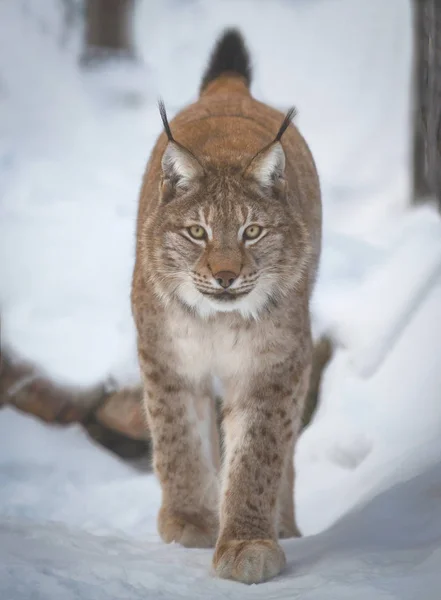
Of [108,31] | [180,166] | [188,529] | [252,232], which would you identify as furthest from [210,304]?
[108,31]

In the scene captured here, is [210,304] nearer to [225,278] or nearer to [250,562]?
[225,278]

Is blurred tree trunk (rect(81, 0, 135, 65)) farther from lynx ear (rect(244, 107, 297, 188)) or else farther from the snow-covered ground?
lynx ear (rect(244, 107, 297, 188))

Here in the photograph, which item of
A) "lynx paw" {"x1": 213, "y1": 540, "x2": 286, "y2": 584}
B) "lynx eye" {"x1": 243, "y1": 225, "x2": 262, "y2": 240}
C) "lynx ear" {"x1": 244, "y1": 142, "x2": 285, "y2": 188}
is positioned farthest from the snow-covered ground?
"lynx ear" {"x1": 244, "y1": 142, "x2": 285, "y2": 188}

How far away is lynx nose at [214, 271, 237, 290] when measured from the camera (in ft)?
8.08

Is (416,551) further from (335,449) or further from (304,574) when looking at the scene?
(335,449)

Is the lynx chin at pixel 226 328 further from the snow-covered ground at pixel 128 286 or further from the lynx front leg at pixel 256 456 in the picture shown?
the snow-covered ground at pixel 128 286

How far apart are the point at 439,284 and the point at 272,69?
3171 millimetres

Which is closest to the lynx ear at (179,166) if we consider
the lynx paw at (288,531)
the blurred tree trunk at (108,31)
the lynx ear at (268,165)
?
the lynx ear at (268,165)

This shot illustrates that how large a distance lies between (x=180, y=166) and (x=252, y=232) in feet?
0.87

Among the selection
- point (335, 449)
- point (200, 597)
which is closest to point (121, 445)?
point (335, 449)

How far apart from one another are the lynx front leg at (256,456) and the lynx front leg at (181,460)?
176mm

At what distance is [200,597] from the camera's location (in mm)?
2195

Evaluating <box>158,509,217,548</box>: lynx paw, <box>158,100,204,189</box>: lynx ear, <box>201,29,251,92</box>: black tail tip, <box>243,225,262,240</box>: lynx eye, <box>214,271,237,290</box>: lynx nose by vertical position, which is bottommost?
<box>158,509,217,548</box>: lynx paw

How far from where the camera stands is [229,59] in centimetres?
382
